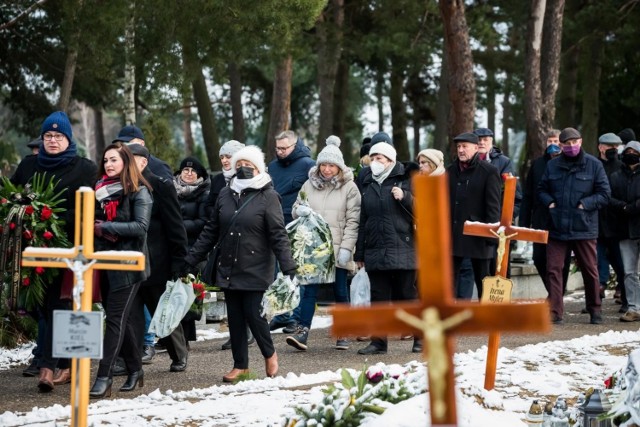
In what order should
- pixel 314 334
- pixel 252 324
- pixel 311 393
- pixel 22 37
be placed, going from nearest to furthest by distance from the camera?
pixel 311 393
pixel 252 324
pixel 314 334
pixel 22 37

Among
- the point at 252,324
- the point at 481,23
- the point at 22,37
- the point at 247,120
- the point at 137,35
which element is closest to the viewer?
the point at 252,324

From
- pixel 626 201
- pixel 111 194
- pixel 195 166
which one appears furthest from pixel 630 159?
pixel 111 194

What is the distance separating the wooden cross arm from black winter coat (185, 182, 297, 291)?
538cm

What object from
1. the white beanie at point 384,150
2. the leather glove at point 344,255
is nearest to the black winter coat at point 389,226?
the white beanie at point 384,150

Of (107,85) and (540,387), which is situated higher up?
(107,85)

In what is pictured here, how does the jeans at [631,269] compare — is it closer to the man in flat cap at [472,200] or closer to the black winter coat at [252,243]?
the man in flat cap at [472,200]

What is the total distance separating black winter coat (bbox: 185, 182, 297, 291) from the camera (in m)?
9.02

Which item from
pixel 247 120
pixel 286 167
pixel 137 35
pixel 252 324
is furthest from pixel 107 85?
pixel 252 324

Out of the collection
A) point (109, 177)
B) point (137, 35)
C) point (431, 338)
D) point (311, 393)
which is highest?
point (137, 35)

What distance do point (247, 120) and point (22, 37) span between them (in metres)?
15.4

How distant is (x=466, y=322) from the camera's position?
11.6 ft

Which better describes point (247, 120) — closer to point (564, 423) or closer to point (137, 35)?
point (137, 35)

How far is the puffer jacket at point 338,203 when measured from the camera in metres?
11.2

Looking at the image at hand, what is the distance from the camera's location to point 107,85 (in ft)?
90.8
